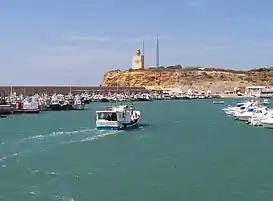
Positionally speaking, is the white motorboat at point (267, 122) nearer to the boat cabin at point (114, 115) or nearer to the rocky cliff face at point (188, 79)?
the boat cabin at point (114, 115)

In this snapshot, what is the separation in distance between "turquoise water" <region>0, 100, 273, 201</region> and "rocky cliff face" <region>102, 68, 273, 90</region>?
133029mm

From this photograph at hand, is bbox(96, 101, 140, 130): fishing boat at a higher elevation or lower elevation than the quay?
lower

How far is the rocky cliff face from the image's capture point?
17938 centimetres

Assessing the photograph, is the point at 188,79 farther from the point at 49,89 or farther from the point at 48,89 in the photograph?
the point at 48,89

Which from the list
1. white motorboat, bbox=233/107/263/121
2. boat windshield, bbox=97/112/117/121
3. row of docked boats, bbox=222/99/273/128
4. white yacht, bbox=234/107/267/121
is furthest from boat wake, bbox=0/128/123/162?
white motorboat, bbox=233/107/263/121

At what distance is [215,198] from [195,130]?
2917 cm

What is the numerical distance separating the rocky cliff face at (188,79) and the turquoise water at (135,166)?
436 ft

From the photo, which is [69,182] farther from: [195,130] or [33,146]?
[195,130]

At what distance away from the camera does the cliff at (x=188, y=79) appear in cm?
17925

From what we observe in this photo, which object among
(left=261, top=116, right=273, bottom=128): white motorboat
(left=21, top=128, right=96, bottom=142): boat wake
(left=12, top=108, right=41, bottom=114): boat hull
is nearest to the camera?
(left=21, top=128, right=96, bottom=142): boat wake

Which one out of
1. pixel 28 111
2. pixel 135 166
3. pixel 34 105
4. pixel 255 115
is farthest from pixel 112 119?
pixel 34 105

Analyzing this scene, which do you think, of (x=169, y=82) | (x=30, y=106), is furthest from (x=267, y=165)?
(x=169, y=82)

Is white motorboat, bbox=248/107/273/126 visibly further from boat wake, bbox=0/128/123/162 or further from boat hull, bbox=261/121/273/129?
boat wake, bbox=0/128/123/162

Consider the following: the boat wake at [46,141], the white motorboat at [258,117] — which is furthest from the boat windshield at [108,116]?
the white motorboat at [258,117]
